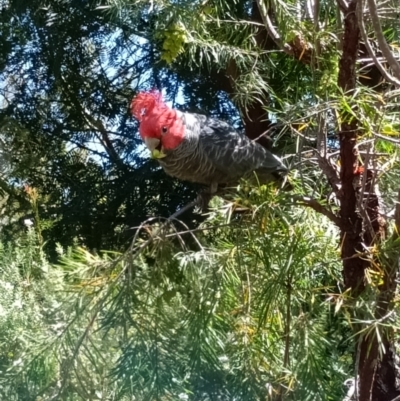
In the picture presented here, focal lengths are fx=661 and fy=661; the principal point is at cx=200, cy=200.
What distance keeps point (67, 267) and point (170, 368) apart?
16 centimetres

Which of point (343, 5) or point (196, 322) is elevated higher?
point (343, 5)

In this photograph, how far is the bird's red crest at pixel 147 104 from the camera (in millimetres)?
808

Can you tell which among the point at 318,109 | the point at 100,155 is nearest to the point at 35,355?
the point at 318,109

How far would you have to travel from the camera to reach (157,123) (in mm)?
839

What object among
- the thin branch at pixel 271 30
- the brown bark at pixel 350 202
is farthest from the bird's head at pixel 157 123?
the brown bark at pixel 350 202

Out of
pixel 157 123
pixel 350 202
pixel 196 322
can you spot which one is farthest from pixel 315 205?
pixel 157 123

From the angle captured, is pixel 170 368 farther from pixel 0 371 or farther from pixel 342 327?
pixel 342 327

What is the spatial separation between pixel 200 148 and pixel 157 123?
4.7 inches

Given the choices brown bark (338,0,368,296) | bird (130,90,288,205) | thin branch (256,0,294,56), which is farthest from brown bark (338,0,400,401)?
bird (130,90,288,205)

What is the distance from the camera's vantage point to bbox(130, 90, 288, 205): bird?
840 millimetres

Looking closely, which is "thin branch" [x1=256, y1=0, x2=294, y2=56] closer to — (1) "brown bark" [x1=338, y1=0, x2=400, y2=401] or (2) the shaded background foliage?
(2) the shaded background foliage

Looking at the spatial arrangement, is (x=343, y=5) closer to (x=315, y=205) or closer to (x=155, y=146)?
(x=315, y=205)

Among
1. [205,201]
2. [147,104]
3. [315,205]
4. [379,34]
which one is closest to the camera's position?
[379,34]

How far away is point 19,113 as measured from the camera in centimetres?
130
